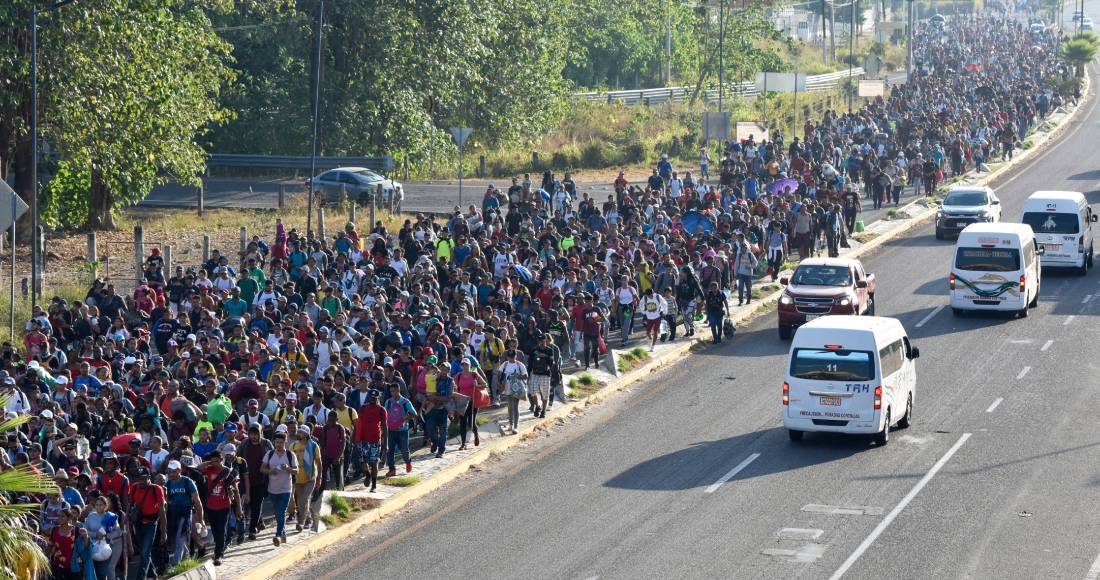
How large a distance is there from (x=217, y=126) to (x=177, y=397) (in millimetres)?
36792

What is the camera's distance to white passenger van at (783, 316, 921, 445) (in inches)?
824

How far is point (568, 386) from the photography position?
81.3 ft

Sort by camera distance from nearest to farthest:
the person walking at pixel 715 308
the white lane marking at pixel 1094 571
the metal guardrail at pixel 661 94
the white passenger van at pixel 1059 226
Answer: the white lane marking at pixel 1094 571
the person walking at pixel 715 308
the white passenger van at pixel 1059 226
the metal guardrail at pixel 661 94

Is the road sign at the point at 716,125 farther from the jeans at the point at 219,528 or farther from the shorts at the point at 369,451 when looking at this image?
the jeans at the point at 219,528

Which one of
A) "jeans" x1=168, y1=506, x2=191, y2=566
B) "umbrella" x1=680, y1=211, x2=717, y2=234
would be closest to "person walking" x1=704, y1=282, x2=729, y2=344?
"umbrella" x1=680, y1=211, x2=717, y2=234

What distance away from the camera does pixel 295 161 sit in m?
50.1

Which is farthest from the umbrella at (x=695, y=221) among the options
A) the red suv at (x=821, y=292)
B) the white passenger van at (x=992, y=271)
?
the white passenger van at (x=992, y=271)

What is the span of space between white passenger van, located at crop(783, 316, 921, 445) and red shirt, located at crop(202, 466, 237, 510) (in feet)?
28.6

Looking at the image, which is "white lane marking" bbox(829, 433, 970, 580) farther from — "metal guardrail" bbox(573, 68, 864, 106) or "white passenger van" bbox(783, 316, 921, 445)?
"metal guardrail" bbox(573, 68, 864, 106)

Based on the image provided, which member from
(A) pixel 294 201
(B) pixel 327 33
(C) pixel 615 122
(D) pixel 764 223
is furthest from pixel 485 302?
(C) pixel 615 122

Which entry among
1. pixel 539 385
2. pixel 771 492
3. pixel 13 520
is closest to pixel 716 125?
pixel 539 385

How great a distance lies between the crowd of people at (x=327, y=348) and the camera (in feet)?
52.3

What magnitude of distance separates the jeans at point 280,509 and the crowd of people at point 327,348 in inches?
1.2

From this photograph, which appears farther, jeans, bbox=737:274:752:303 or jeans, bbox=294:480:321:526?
jeans, bbox=737:274:752:303
